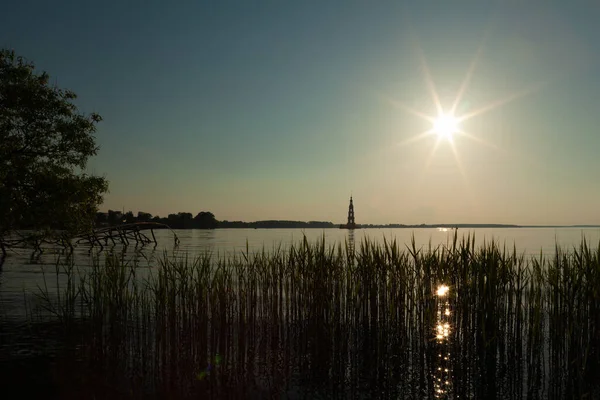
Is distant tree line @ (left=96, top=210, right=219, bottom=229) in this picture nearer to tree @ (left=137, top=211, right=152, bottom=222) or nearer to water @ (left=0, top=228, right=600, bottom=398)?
tree @ (left=137, top=211, right=152, bottom=222)

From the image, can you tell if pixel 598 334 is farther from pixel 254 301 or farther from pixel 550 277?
pixel 254 301

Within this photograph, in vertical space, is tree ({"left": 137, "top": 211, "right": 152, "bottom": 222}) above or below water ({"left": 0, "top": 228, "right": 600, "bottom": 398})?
above

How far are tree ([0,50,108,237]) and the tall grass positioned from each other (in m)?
12.1

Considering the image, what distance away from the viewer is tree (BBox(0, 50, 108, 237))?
21000 millimetres

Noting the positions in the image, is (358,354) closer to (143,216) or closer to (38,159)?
(38,159)

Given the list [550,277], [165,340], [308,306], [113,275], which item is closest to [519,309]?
[550,277]

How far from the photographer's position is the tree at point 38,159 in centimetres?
2100

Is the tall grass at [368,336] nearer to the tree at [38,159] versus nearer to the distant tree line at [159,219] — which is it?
the tree at [38,159]

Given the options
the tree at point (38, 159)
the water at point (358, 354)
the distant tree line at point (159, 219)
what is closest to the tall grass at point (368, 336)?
the water at point (358, 354)

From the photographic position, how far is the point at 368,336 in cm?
1136

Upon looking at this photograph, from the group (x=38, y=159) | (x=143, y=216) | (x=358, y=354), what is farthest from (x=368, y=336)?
(x=143, y=216)

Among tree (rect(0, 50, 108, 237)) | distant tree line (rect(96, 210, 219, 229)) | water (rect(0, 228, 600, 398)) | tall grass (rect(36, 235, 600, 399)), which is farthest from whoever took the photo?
distant tree line (rect(96, 210, 219, 229))

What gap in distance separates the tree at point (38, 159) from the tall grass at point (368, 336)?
1211 cm

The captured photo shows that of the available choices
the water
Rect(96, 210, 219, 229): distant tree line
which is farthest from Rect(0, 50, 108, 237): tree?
Rect(96, 210, 219, 229): distant tree line
